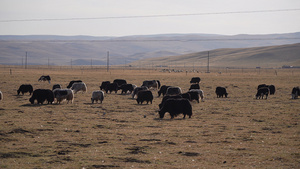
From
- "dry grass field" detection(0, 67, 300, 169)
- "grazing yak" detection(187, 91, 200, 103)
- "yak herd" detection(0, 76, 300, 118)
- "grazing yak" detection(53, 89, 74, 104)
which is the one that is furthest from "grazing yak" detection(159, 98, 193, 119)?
"grazing yak" detection(53, 89, 74, 104)

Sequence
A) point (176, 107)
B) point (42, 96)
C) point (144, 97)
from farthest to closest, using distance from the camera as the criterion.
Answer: point (144, 97) → point (42, 96) → point (176, 107)

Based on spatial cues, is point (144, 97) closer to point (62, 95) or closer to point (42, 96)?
point (62, 95)

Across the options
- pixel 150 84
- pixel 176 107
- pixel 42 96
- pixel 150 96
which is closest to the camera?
pixel 176 107

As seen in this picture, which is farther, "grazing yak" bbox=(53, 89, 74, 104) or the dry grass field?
"grazing yak" bbox=(53, 89, 74, 104)

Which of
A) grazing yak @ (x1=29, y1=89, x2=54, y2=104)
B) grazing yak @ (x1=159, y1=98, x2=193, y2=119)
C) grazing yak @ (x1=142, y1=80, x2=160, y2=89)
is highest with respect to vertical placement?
grazing yak @ (x1=142, y1=80, x2=160, y2=89)

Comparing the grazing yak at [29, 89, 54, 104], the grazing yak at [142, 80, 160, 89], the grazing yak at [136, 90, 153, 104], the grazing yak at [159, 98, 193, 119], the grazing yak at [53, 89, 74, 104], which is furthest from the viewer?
the grazing yak at [142, 80, 160, 89]

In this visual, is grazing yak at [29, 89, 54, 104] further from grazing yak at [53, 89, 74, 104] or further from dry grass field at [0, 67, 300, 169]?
dry grass field at [0, 67, 300, 169]

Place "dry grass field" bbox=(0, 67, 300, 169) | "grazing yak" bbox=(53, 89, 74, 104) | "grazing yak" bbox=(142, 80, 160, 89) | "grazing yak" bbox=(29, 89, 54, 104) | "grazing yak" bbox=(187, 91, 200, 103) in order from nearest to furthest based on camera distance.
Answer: "dry grass field" bbox=(0, 67, 300, 169) < "grazing yak" bbox=(29, 89, 54, 104) < "grazing yak" bbox=(53, 89, 74, 104) < "grazing yak" bbox=(187, 91, 200, 103) < "grazing yak" bbox=(142, 80, 160, 89)

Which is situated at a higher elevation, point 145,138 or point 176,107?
point 176,107

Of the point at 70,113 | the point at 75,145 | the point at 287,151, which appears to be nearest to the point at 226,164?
the point at 287,151

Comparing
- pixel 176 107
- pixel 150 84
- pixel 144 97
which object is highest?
pixel 150 84

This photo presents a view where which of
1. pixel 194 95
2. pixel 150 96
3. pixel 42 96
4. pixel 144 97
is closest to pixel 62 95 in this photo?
pixel 42 96

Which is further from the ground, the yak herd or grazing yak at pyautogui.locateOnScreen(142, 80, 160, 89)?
grazing yak at pyautogui.locateOnScreen(142, 80, 160, 89)

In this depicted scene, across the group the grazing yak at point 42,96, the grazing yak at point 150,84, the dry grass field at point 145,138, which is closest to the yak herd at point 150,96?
the grazing yak at point 42,96
